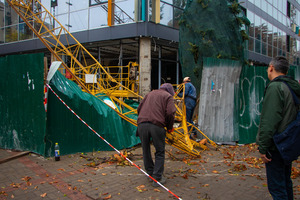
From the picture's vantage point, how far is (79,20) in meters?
14.9

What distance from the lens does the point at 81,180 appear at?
4438 mm

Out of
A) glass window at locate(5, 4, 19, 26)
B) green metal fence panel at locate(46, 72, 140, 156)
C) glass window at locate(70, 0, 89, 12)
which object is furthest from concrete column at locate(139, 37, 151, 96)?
glass window at locate(5, 4, 19, 26)

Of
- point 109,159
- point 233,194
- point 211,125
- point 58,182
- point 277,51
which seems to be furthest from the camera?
point 277,51

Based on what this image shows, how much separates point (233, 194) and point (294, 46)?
28.4 m

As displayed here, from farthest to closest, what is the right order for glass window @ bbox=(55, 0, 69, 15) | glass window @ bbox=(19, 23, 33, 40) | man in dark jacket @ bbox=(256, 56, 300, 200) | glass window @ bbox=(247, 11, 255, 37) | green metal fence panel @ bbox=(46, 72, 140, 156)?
glass window @ bbox=(247, 11, 255, 37) < glass window @ bbox=(19, 23, 33, 40) < glass window @ bbox=(55, 0, 69, 15) < green metal fence panel @ bbox=(46, 72, 140, 156) < man in dark jacket @ bbox=(256, 56, 300, 200)

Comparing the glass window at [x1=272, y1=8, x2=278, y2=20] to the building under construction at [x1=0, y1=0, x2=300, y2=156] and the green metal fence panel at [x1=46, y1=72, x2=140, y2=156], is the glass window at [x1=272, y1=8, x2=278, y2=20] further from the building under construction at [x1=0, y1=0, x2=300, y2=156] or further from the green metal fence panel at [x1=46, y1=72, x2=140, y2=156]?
the green metal fence panel at [x1=46, y1=72, x2=140, y2=156]

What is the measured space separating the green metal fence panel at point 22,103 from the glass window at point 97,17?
8.47 meters

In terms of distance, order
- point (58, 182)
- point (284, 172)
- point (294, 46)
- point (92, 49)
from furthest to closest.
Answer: point (294, 46) → point (92, 49) → point (58, 182) → point (284, 172)

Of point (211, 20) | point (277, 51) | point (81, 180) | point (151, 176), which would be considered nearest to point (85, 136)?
point (81, 180)

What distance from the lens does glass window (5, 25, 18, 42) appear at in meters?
17.7

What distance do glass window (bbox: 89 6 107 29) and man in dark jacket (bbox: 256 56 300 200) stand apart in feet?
40.9

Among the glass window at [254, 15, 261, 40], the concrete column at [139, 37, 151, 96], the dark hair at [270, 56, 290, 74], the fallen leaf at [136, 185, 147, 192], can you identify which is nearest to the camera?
the dark hair at [270, 56, 290, 74]

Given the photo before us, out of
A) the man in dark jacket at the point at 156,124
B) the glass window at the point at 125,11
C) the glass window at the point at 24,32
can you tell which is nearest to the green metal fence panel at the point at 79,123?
the man in dark jacket at the point at 156,124

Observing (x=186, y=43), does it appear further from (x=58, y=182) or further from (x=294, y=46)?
(x=294, y=46)
